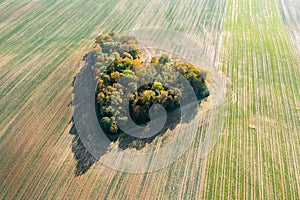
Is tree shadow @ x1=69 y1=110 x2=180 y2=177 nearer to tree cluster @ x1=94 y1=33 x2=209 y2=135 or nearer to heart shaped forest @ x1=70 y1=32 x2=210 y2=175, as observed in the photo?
heart shaped forest @ x1=70 y1=32 x2=210 y2=175

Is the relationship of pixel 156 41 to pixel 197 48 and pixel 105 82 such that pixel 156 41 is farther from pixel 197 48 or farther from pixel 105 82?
pixel 105 82

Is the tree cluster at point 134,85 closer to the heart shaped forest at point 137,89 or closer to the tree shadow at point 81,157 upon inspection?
the heart shaped forest at point 137,89

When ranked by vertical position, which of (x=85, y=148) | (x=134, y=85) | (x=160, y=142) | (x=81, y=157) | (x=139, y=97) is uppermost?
(x=134, y=85)

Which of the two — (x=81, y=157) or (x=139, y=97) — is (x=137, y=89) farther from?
(x=81, y=157)

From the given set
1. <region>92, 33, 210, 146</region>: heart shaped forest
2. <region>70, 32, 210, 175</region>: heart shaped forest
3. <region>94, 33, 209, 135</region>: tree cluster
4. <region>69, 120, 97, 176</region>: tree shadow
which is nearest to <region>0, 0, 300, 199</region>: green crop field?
<region>69, 120, 97, 176</region>: tree shadow

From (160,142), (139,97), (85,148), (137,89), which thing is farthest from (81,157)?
(137,89)

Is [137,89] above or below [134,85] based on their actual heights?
below
